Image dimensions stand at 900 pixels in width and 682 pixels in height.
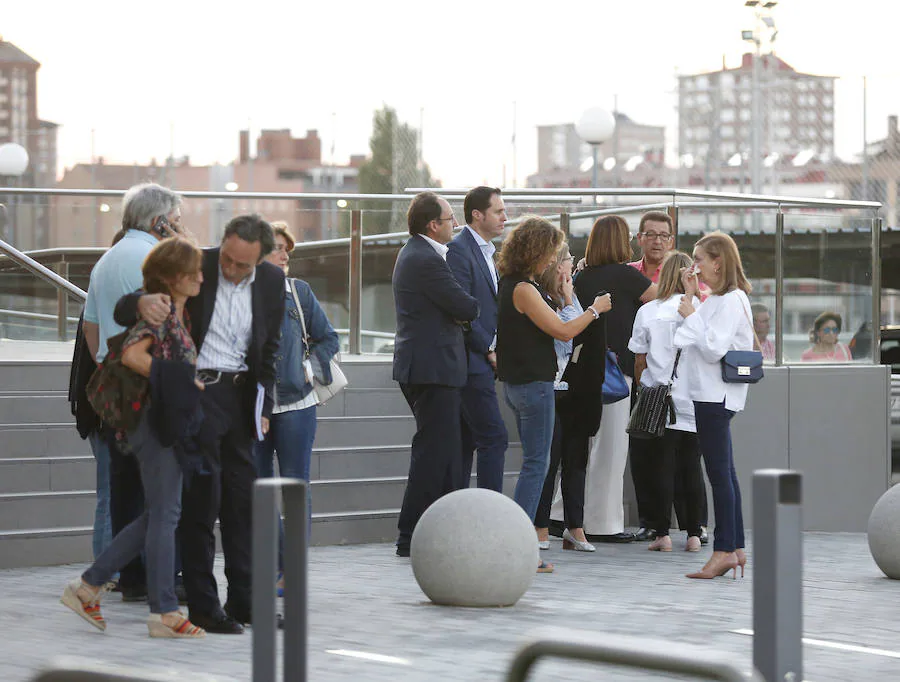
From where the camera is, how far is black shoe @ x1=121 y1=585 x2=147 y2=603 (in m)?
7.89

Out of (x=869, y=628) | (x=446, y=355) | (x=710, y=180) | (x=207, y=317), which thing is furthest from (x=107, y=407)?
(x=710, y=180)

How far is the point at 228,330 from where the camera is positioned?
22.9 ft

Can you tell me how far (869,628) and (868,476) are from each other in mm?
5505

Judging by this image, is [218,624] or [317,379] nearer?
[218,624]

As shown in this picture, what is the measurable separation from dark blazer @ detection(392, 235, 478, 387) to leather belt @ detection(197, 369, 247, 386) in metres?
2.32

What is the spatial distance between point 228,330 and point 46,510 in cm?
310

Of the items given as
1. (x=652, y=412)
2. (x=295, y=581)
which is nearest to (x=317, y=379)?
(x=652, y=412)

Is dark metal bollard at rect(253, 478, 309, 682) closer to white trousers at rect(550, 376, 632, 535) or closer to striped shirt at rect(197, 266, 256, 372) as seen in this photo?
striped shirt at rect(197, 266, 256, 372)

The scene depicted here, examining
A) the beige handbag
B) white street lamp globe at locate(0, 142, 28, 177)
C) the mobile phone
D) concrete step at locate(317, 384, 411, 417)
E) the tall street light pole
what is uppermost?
the tall street light pole

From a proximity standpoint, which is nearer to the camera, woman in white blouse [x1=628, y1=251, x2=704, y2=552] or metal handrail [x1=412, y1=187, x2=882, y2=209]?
woman in white blouse [x1=628, y1=251, x2=704, y2=552]

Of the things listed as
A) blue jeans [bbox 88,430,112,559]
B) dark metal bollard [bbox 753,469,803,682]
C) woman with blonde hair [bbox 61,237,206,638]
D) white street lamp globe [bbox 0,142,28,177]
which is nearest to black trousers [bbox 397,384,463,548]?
blue jeans [bbox 88,430,112,559]

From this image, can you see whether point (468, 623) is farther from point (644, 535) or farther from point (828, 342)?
point (828, 342)

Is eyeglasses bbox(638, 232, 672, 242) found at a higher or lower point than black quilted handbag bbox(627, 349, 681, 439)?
higher

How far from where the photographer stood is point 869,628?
744 centimetres
